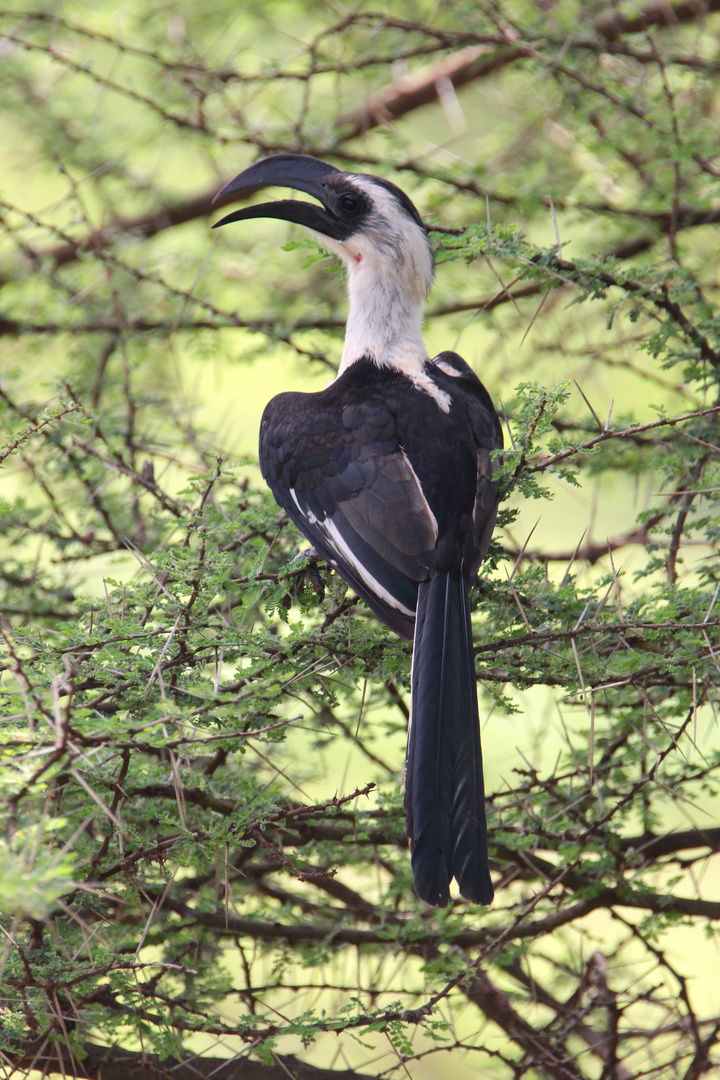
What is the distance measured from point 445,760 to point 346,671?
0.26 m

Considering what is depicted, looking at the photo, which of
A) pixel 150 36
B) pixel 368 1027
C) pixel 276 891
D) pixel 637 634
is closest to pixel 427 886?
pixel 368 1027

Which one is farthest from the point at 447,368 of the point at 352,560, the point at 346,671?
the point at 346,671

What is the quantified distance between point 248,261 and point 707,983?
4.08 meters

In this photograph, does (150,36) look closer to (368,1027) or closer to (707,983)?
(368,1027)

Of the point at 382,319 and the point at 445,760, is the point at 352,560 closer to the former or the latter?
the point at 445,760

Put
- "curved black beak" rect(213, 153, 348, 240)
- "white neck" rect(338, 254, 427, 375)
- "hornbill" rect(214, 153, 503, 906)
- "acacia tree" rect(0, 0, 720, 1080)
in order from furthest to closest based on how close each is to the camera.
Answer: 1. "curved black beak" rect(213, 153, 348, 240)
2. "white neck" rect(338, 254, 427, 375)
3. "hornbill" rect(214, 153, 503, 906)
4. "acacia tree" rect(0, 0, 720, 1080)

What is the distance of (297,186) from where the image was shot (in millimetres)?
2832

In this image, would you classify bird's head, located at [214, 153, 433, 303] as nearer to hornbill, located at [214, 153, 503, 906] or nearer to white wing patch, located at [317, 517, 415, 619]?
hornbill, located at [214, 153, 503, 906]

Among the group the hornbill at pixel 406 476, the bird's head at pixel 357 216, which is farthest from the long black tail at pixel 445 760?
the bird's head at pixel 357 216

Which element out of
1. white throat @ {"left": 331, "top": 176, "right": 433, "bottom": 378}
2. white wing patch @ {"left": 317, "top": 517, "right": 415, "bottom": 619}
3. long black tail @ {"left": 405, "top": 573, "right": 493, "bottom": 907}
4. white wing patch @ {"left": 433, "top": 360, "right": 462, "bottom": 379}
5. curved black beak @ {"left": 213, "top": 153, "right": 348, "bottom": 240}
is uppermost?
curved black beak @ {"left": 213, "top": 153, "right": 348, "bottom": 240}

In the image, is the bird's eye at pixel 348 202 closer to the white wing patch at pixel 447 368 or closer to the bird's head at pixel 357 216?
the bird's head at pixel 357 216

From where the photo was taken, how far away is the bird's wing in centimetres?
205

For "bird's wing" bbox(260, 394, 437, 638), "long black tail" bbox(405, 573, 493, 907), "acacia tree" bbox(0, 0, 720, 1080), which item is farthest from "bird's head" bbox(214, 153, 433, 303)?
"long black tail" bbox(405, 573, 493, 907)

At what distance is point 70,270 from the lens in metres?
4.18
